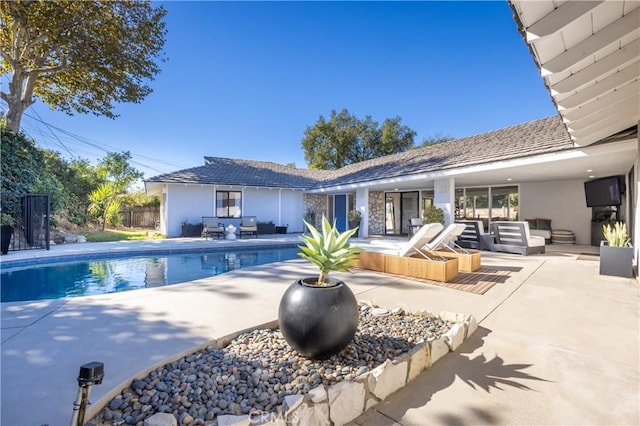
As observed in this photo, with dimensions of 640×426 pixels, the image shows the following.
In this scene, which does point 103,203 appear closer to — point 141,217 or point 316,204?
point 141,217

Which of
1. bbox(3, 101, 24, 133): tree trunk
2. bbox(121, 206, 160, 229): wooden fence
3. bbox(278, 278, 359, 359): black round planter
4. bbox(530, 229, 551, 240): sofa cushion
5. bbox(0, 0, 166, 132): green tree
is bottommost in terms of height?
bbox(278, 278, 359, 359): black round planter

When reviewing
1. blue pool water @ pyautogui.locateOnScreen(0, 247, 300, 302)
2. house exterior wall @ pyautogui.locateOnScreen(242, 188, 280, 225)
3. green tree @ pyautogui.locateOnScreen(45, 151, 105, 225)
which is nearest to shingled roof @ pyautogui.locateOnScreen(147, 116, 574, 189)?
house exterior wall @ pyautogui.locateOnScreen(242, 188, 280, 225)

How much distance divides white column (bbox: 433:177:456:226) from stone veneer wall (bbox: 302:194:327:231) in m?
8.44

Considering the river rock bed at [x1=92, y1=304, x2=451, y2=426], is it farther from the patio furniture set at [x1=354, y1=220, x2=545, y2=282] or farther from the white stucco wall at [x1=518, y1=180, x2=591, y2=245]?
the white stucco wall at [x1=518, y1=180, x2=591, y2=245]

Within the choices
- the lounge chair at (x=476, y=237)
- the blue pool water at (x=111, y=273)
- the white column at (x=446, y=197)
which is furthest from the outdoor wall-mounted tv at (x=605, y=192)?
the blue pool water at (x=111, y=273)

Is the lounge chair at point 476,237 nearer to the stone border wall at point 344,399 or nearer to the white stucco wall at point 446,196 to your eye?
the white stucco wall at point 446,196

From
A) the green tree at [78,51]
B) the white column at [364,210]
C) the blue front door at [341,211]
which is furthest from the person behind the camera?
the blue front door at [341,211]

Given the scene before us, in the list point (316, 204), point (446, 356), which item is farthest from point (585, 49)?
point (316, 204)

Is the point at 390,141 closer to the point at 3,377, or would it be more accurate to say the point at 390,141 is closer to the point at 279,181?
the point at 279,181

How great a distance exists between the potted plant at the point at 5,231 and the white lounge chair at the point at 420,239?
38.2ft

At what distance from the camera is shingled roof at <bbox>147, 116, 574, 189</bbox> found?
29.7ft

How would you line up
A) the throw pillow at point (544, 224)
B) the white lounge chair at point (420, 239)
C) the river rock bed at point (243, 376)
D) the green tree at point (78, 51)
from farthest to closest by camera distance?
1. the throw pillow at point (544, 224)
2. the green tree at point (78, 51)
3. the white lounge chair at point (420, 239)
4. the river rock bed at point (243, 376)

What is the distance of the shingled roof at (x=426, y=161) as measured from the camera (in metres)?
9.05

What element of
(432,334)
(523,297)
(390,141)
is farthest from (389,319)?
(390,141)
